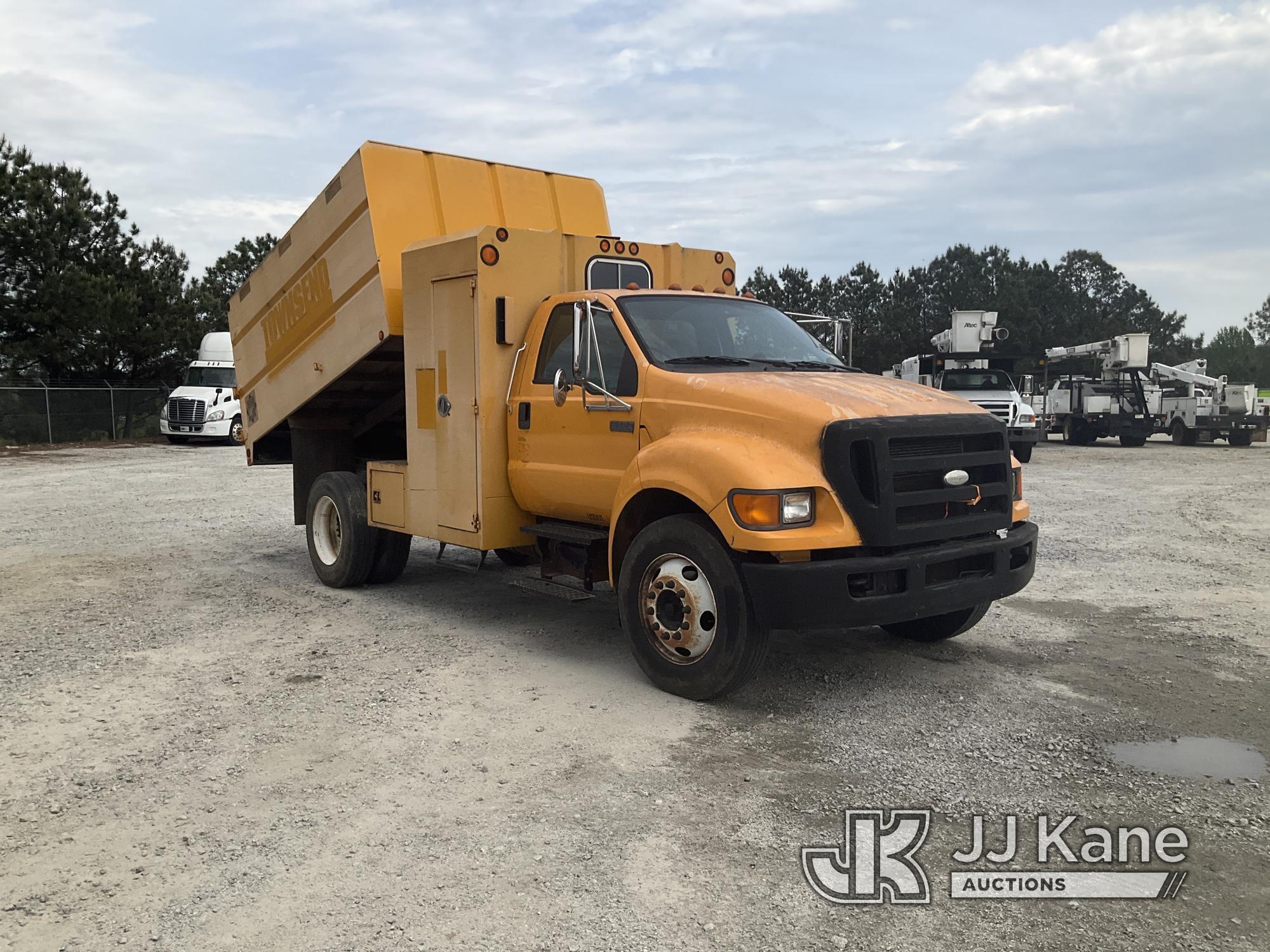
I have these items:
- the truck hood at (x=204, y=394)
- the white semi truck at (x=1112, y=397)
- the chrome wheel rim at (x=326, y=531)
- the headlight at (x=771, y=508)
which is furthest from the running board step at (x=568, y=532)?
the white semi truck at (x=1112, y=397)

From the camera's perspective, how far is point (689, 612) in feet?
17.9

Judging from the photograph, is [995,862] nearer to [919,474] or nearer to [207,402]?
[919,474]

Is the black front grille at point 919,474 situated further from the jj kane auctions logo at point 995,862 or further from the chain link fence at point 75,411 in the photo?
the chain link fence at point 75,411

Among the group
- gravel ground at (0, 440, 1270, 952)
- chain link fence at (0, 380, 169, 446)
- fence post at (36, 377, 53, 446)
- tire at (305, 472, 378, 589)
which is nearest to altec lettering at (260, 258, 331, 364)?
tire at (305, 472, 378, 589)

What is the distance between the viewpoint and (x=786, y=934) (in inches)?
129

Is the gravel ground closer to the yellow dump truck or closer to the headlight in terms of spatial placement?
the yellow dump truck

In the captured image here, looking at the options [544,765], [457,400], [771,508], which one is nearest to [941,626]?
[771,508]

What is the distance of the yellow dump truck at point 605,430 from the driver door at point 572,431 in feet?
0.06

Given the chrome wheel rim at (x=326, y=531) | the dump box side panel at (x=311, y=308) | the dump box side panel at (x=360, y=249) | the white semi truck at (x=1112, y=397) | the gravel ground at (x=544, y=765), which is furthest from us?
the white semi truck at (x=1112, y=397)

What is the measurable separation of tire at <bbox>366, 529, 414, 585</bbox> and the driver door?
6.77 ft

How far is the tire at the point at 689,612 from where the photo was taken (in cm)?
524

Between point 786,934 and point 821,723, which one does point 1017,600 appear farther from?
point 786,934

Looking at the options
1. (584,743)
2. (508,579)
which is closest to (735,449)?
(584,743)

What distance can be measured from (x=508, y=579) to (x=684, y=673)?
12.4 feet
